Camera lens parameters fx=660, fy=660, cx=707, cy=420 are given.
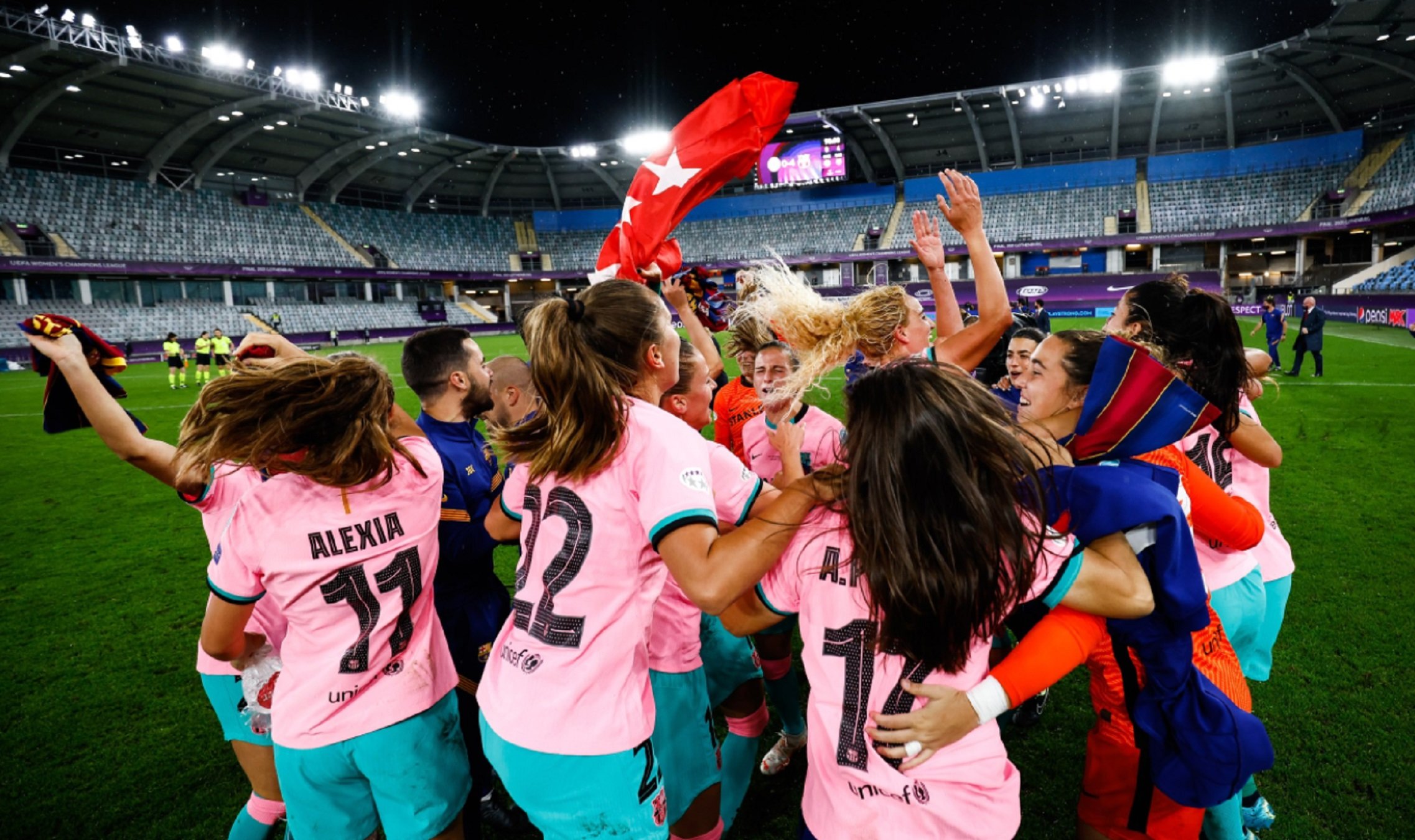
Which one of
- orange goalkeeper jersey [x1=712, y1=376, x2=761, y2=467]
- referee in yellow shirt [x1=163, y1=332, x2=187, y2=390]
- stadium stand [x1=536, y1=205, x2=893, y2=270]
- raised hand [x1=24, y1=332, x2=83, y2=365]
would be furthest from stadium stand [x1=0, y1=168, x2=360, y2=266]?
orange goalkeeper jersey [x1=712, y1=376, x2=761, y2=467]

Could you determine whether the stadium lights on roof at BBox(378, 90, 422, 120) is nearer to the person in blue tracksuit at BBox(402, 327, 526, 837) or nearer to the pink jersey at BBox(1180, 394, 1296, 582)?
the person in blue tracksuit at BBox(402, 327, 526, 837)

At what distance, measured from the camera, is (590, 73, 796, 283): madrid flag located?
297cm

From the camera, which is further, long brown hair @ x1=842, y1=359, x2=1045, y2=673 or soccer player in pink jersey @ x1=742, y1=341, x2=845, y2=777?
soccer player in pink jersey @ x1=742, y1=341, x2=845, y2=777

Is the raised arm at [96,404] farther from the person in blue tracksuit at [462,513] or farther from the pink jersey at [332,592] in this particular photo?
the person in blue tracksuit at [462,513]

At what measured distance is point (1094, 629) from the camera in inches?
64.6

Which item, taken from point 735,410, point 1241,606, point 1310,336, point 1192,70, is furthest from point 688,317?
point 1192,70

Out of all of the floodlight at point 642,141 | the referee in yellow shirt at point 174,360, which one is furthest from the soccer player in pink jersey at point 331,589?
the floodlight at point 642,141

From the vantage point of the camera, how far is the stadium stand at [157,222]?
3566 cm

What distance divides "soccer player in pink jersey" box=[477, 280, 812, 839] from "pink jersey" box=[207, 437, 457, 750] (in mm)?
422

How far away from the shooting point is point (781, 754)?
3408 mm

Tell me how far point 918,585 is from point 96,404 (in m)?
2.92

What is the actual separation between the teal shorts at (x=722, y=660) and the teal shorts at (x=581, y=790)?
114 cm

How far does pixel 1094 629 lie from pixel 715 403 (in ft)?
10.5

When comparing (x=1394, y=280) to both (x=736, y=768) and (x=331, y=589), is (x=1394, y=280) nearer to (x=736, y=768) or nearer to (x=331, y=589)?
(x=736, y=768)
